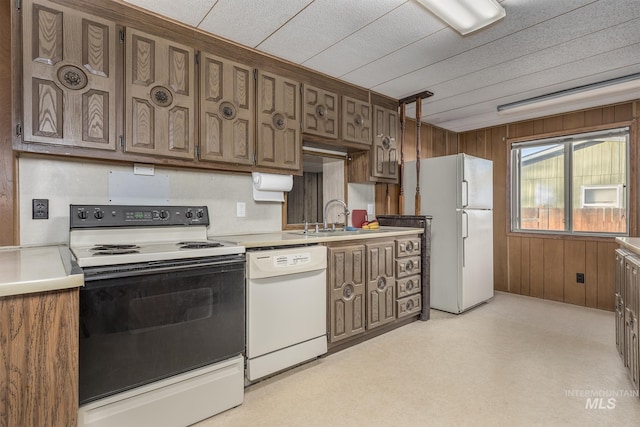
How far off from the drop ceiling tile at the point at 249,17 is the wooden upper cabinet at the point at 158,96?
27 centimetres

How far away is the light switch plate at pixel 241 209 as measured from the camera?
8.66 feet

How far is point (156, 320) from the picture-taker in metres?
1.57

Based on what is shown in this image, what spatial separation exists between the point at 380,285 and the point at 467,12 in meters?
2.11

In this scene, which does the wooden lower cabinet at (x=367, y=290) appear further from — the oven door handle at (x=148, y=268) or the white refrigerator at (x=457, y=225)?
the oven door handle at (x=148, y=268)

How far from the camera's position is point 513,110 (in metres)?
3.82

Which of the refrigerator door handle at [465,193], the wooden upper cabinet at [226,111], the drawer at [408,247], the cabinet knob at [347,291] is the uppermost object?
the wooden upper cabinet at [226,111]

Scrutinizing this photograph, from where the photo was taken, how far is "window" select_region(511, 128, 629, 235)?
3740 mm

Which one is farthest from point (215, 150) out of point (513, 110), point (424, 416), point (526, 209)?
point (526, 209)

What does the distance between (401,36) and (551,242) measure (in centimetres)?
340

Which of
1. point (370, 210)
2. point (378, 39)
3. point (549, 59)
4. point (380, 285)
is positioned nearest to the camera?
point (378, 39)

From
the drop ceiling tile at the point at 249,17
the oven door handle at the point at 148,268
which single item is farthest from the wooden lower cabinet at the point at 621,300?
the drop ceiling tile at the point at 249,17

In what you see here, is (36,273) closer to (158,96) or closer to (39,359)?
(39,359)

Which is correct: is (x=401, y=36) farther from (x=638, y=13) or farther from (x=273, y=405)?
(x=273, y=405)
